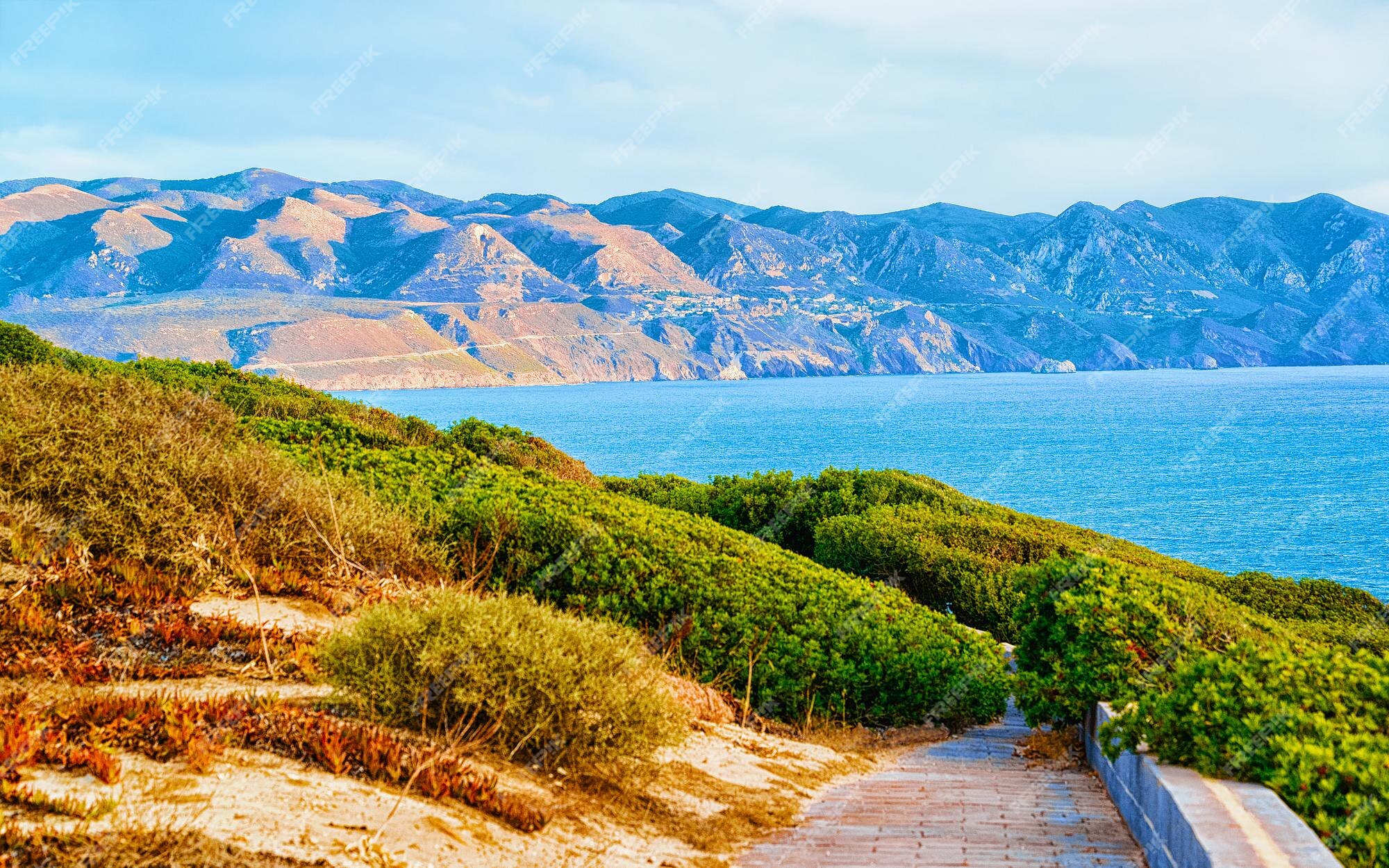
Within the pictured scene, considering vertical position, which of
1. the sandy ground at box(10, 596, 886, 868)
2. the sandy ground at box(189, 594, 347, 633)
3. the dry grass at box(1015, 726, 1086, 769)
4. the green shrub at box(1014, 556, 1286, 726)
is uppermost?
the green shrub at box(1014, 556, 1286, 726)

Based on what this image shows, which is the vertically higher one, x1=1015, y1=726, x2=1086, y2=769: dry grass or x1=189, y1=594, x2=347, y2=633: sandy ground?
x1=189, y1=594, x2=347, y2=633: sandy ground

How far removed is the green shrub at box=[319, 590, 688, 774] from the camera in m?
6.67

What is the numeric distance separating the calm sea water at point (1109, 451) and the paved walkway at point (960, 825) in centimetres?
3517

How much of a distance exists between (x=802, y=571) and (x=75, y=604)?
26.1ft

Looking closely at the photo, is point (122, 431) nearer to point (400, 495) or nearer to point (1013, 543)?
point (400, 495)

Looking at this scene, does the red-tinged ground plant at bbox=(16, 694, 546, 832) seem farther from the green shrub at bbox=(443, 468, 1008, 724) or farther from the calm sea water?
the calm sea water

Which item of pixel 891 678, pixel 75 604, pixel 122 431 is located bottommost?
pixel 891 678

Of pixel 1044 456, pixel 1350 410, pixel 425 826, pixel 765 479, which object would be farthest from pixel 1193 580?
pixel 1350 410

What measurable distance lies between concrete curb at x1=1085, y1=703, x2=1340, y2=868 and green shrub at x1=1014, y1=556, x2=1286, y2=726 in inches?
50.2

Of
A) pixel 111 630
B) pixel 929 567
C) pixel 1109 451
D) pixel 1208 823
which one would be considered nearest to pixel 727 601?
pixel 111 630

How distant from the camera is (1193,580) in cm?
1877

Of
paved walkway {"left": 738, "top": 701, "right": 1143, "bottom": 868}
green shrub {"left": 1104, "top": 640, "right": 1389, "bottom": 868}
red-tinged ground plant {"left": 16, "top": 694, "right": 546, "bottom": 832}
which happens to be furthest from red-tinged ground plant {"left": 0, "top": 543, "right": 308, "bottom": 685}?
green shrub {"left": 1104, "top": 640, "right": 1389, "bottom": 868}

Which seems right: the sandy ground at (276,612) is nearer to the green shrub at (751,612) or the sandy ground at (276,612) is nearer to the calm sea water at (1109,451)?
the green shrub at (751,612)

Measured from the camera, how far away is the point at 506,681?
6.74 m
